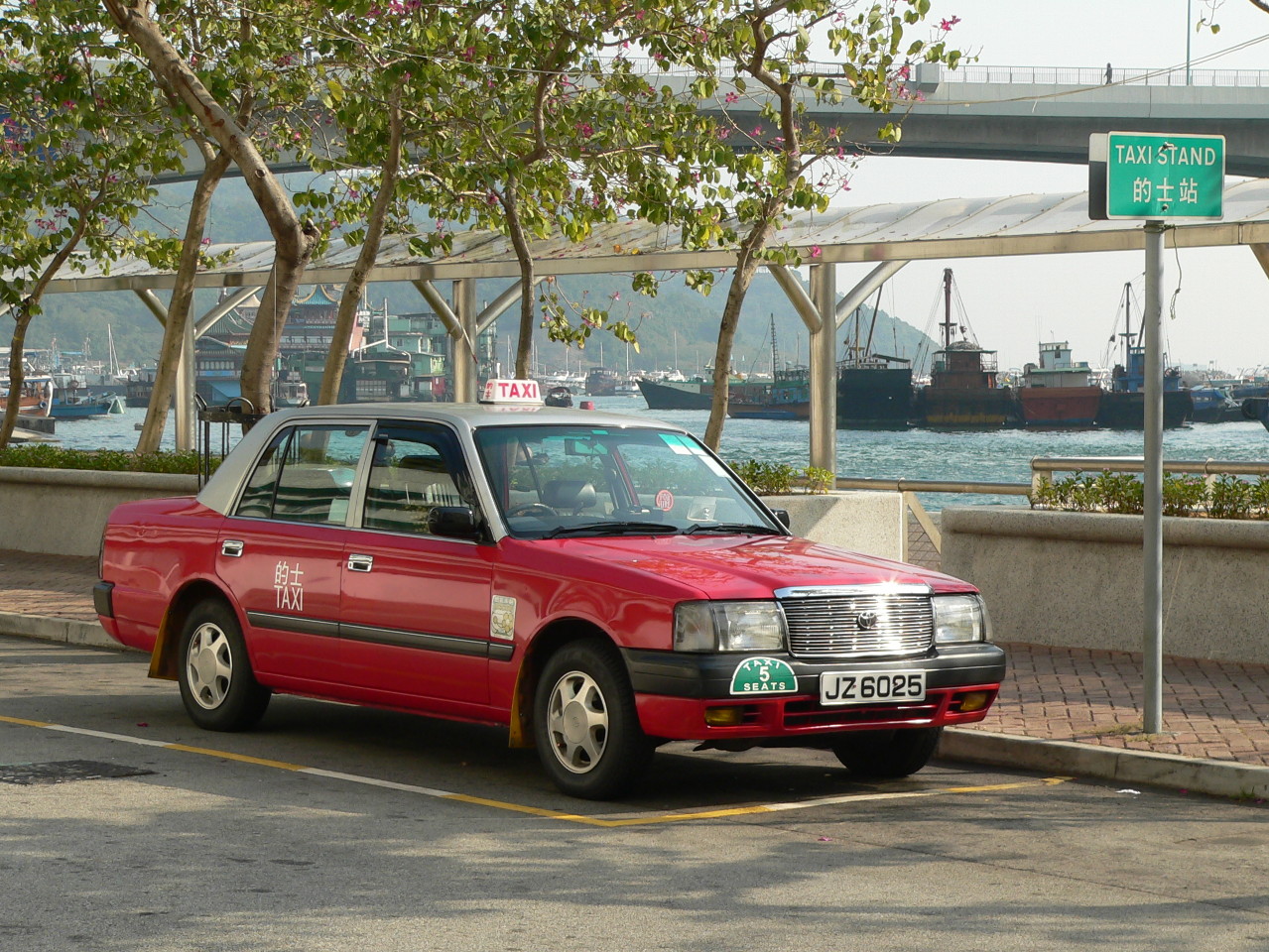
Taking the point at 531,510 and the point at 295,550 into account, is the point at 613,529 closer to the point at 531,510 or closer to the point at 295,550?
the point at 531,510

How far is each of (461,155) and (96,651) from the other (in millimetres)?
6264

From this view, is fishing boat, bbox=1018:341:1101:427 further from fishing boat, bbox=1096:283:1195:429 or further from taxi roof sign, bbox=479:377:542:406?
taxi roof sign, bbox=479:377:542:406

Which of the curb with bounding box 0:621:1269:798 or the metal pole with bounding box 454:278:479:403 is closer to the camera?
the curb with bounding box 0:621:1269:798

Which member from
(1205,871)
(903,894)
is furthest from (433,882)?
(1205,871)

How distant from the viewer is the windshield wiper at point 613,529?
7977 mm

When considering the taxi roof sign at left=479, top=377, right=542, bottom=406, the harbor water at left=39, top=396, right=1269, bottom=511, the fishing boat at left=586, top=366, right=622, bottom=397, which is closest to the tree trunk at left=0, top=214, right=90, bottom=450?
the taxi roof sign at left=479, top=377, right=542, bottom=406

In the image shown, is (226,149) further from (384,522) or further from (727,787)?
(727,787)

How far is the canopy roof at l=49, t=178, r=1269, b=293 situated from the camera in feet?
55.1

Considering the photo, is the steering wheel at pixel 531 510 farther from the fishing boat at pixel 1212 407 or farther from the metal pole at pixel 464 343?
the fishing boat at pixel 1212 407

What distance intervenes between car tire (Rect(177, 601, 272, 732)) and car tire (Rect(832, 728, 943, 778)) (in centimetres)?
306

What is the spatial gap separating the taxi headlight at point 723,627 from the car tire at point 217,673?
2971 millimetres

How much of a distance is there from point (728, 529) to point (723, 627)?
1367 millimetres

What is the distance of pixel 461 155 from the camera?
16906mm

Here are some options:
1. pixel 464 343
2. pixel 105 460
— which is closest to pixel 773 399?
pixel 464 343
